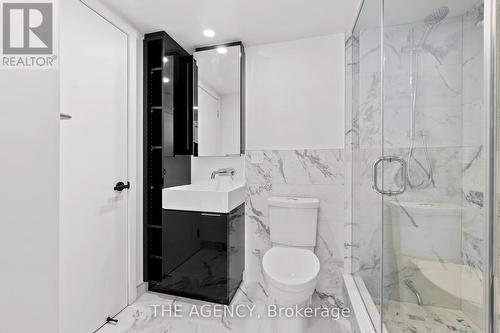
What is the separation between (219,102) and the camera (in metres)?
2.16

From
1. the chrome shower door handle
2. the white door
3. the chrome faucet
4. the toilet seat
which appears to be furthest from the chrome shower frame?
the white door

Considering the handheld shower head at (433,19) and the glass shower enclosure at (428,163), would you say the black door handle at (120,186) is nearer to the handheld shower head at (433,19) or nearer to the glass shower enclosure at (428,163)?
the glass shower enclosure at (428,163)

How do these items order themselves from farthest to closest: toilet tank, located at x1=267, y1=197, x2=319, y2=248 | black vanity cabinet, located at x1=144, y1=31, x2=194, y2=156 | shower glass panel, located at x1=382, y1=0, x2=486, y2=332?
black vanity cabinet, located at x1=144, y1=31, x2=194, y2=156, toilet tank, located at x1=267, y1=197, x2=319, y2=248, shower glass panel, located at x1=382, y1=0, x2=486, y2=332

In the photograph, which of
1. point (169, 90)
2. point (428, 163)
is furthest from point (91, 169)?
point (428, 163)

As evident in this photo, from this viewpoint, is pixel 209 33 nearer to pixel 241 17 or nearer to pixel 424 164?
pixel 241 17

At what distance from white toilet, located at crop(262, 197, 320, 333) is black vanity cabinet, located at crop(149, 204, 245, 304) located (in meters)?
0.32

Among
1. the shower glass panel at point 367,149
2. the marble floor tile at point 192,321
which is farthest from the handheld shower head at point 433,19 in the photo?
the marble floor tile at point 192,321

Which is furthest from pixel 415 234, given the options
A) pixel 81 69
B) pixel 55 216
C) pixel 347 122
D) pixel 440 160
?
pixel 81 69

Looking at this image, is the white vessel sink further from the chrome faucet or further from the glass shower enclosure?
the glass shower enclosure

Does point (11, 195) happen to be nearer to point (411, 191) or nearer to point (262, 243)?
point (411, 191)

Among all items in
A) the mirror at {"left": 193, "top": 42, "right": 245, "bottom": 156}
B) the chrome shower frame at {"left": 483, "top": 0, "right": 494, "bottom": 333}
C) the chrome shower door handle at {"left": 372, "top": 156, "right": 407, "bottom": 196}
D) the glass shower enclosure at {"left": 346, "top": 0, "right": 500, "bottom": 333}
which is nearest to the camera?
the chrome shower frame at {"left": 483, "top": 0, "right": 494, "bottom": 333}

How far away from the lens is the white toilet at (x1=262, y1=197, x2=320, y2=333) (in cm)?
137

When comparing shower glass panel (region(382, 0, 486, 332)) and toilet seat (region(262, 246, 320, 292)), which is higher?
shower glass panel (region(382, 0, 486, 332))

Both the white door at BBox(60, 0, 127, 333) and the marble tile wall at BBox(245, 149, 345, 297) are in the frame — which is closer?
the white door at BBox(60, 0, 127, 333)
